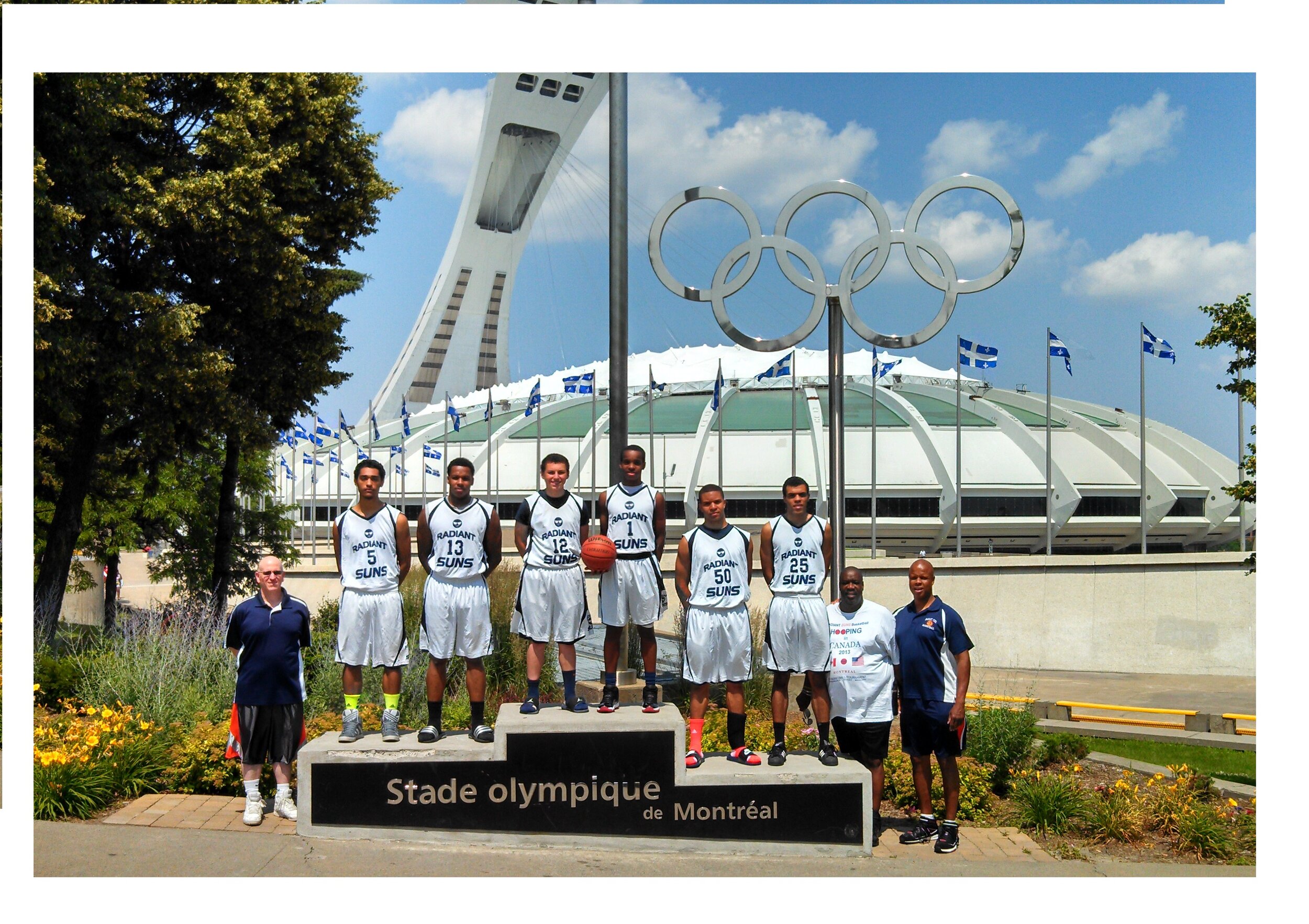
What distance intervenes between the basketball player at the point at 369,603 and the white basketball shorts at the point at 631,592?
1.41 m

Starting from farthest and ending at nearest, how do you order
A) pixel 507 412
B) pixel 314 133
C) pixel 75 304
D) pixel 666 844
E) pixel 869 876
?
1. pixel 507 412
2. pixel 314 133
3. pixel 75 304
4. pixel 666 844
5. pixel 869 876

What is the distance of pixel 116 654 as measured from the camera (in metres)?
10.5

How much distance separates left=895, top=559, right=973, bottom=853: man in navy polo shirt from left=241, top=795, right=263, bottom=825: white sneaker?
4.18 metres

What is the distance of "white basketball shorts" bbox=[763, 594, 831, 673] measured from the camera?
717cm

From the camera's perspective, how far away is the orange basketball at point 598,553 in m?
7.30

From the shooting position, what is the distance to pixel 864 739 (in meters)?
7.19

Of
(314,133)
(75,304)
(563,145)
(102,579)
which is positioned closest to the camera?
(75,304)

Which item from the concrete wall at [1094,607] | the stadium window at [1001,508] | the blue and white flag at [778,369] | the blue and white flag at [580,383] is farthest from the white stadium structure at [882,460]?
the concrete wall at [1094,607]

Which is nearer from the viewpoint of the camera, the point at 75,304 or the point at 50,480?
the point at 75,304

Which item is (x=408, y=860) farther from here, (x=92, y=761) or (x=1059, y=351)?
(x=1059, y=351)

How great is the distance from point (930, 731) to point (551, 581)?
8.88ft

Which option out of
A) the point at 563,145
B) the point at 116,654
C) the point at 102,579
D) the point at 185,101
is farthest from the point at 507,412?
the point at 116,654

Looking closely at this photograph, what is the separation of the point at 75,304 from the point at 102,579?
79.6 feet

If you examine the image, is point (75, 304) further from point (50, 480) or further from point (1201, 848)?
point (1201, 848)
